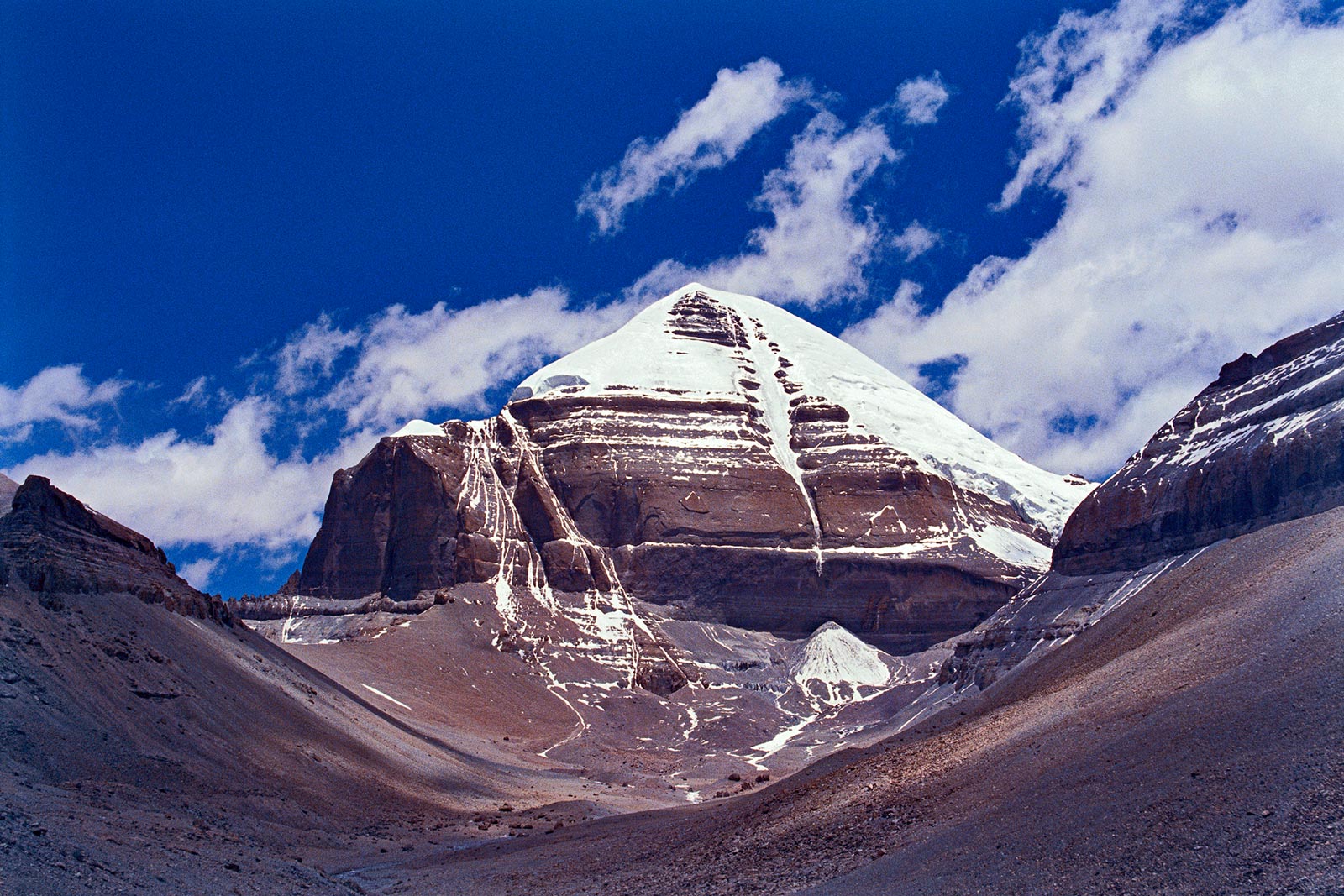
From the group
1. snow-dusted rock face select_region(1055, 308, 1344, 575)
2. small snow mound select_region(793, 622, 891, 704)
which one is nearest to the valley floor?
snow-dusted rock face select_region(1055, 308, 1344, 575)

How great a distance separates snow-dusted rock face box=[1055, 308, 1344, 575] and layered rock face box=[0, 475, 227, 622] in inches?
2720

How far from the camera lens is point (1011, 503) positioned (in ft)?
648

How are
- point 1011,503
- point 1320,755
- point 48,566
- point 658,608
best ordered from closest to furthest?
point 1320,755
point 48,566
point 658,608
point 1011,503

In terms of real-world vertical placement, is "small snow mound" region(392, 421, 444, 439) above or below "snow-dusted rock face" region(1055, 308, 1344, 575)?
above

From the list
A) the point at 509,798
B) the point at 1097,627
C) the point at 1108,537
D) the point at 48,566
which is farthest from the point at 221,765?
the point at 1108,537

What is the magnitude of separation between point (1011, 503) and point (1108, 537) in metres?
90.1

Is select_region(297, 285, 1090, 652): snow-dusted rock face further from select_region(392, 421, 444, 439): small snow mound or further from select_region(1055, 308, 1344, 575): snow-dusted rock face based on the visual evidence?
select_region(1055, 308, 1344, 575): snow-dusted rock face

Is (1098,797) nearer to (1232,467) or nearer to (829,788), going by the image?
(829,788)

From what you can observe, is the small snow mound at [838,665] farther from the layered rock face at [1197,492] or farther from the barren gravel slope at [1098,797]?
the barren gravel slope at [1098,797]

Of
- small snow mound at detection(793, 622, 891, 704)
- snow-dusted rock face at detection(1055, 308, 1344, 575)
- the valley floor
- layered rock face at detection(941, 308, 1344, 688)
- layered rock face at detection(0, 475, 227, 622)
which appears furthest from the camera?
small snow mound at detection(793, 622, 891, 704)

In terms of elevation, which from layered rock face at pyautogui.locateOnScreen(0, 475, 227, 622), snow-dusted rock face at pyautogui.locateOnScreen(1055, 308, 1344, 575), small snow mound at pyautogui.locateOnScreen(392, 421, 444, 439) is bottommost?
snow-dusted rock face at pyautogui.locateOnScreen(1055, 308, 1344, 575)

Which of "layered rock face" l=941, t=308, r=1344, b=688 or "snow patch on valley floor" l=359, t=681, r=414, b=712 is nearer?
"layered rock face" l=941, t=308, r=1344, b=688

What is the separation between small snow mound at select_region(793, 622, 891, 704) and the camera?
498ft

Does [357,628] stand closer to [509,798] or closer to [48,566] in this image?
[509,798]
